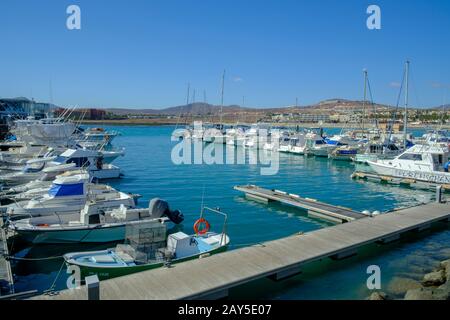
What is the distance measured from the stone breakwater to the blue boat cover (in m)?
12.6

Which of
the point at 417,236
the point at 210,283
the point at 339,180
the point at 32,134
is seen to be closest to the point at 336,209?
the point at 417,236

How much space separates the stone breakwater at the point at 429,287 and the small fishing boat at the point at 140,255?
5.53 meters

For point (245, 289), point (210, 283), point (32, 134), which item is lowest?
point (245, 289)

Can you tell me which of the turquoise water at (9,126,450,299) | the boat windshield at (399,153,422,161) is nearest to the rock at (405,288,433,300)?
the turquoise water at (9,126,450,299)

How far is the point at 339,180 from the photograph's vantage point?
32500 mm

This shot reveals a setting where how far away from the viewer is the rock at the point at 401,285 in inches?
439

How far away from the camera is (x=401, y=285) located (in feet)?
37.5

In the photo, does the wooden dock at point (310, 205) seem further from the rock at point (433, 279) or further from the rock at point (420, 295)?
the rock at point (420, 295)

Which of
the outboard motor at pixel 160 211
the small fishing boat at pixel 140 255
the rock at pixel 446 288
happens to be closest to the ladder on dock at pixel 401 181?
the rock at pixel 446 288

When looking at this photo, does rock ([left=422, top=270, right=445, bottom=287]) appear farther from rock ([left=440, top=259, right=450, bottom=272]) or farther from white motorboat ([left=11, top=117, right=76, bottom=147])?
white motorboat ([left=11, top=117, right=76, bottom=147])

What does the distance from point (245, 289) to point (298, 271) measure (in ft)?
5.77

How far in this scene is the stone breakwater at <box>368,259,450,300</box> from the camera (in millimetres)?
9766
